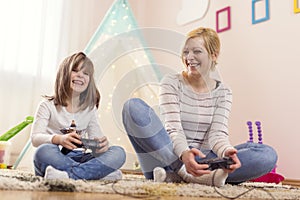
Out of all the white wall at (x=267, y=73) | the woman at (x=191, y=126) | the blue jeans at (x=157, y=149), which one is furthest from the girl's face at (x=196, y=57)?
the white wall at (x=267, y=73)

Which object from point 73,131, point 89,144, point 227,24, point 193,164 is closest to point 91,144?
point 89,144

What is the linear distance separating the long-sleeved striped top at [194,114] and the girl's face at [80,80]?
0.19m

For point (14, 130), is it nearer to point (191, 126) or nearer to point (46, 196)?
point (191, 126)

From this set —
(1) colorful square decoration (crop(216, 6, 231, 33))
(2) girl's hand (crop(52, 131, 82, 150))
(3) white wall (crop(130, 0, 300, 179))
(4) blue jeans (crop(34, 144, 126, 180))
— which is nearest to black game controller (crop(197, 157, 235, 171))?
(4) blue jeans (crop(34, 144, 126, 180))

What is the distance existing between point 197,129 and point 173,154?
0.40ft

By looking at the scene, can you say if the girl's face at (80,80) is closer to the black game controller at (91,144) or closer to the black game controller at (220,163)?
the black game controller at (91,144)

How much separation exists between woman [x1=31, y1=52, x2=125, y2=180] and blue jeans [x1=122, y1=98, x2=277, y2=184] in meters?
0.07

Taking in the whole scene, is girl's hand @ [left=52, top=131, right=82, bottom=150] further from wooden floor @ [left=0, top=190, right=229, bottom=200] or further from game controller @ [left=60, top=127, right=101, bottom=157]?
wooden floor @ [left=0, top=190, right=229, bottom=200]

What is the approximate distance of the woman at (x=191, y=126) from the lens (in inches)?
37.8

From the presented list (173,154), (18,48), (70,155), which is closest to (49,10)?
(18,48)

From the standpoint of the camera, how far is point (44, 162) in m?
1.02

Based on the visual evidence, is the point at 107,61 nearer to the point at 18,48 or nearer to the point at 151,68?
the point at 151,68

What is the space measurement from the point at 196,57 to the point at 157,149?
0.83 ft

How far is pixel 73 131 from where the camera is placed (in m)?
1.04
